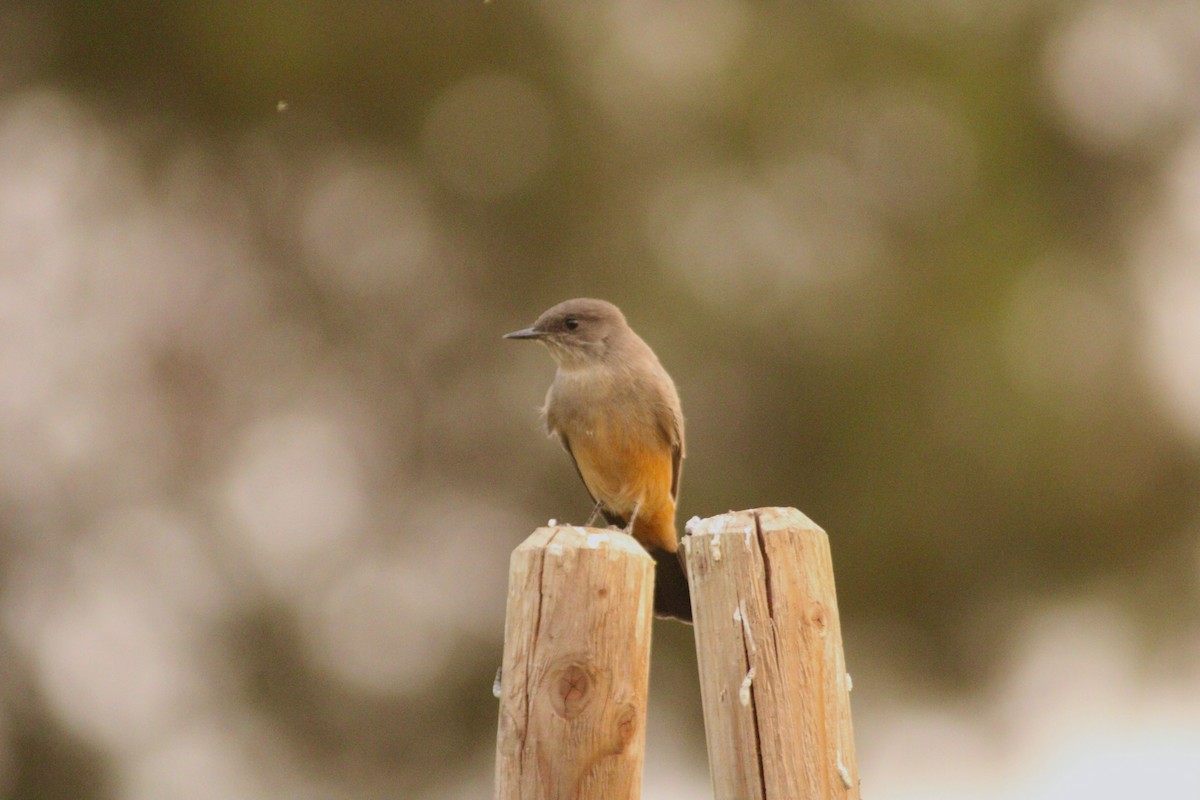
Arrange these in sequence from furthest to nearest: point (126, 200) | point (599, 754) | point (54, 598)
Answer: point (126, 200)
point (54, 598)
point (599, 754)

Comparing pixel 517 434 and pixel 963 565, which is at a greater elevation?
pixel 517 434

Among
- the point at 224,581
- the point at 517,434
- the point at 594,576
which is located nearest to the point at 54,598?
the point at 224,581

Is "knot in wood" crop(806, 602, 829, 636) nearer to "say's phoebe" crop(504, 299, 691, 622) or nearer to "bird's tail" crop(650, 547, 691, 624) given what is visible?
"bird's tail" crop(650, 547, 691, 624)

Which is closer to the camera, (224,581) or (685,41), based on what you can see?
(224,581)

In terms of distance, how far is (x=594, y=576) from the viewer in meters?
3.49

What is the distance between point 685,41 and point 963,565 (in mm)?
5289

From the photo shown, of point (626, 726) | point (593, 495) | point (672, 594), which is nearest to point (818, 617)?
point (626, 726)

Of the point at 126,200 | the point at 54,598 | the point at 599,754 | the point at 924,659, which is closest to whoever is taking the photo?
the point at 599,754

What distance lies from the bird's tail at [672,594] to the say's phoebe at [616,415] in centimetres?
52

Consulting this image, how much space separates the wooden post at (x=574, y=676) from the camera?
344cm

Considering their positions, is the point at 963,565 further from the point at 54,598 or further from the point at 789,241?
the point at 54,598

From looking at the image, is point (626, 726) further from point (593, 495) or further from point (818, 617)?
point (593, 495)

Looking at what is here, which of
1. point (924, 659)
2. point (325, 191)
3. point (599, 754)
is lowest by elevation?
point (599, 754)

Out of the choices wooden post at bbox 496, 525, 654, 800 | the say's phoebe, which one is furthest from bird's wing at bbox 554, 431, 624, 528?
wooden post at bbox 496, 525, 654, 800
